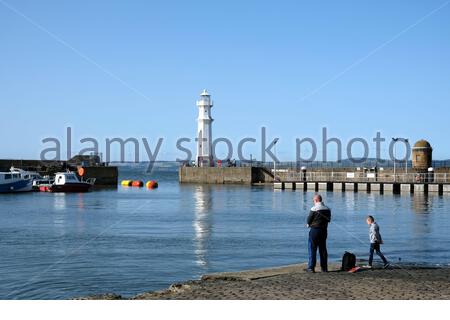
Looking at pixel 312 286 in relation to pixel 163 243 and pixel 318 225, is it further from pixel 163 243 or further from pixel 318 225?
pixel 163 243

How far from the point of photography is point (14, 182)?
76.8 metres

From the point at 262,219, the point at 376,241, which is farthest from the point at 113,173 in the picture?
the point at 376,241

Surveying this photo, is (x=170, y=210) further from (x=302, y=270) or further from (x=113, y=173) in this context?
(x=113, y=173)

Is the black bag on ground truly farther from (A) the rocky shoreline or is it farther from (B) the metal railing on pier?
(B) the metal railing on pier

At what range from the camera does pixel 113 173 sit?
10338 centimetres

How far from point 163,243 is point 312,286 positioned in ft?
48.4

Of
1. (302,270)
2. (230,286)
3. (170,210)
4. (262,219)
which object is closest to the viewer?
(230,286)

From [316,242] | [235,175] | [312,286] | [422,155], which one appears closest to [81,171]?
[235,175]

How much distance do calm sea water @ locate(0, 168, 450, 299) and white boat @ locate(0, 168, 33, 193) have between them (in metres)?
27.1

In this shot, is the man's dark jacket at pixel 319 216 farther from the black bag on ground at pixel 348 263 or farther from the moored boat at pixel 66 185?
the moored boat at pixel 66 185

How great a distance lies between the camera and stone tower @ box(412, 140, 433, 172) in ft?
259

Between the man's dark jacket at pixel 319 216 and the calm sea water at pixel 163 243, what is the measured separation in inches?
180

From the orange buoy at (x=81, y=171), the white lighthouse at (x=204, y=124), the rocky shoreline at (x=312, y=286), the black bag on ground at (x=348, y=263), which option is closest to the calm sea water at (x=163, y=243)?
the rocky shoreline at (x=312, y=286)
